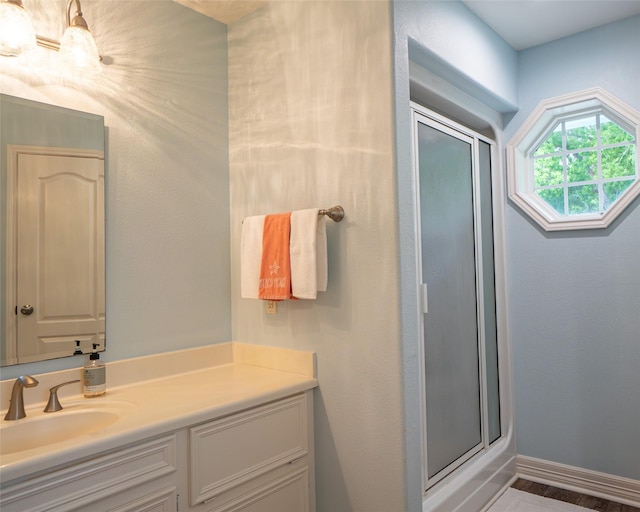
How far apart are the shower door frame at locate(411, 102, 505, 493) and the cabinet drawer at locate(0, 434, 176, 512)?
108 cm

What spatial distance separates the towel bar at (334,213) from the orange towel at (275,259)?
162mm

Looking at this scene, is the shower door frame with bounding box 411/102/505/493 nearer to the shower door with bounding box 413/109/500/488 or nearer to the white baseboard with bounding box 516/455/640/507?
the shower door with bounding box 413/109/500/488

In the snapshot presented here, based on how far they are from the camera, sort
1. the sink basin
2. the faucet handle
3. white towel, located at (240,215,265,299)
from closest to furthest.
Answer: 1. the sink basin
2. the faucet handle
3. white towel, located at (240,215,265,299)

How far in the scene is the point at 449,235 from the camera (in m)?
2.24

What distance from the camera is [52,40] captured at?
1670 millimetres

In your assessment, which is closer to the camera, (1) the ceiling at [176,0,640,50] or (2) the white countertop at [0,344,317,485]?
(2) the white countertop at [0,344,317,485]

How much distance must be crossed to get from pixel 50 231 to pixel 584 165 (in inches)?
104

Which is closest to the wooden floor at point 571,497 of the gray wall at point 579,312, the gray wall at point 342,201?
the gray wall at point 579,312

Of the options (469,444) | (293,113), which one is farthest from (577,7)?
(469,444)

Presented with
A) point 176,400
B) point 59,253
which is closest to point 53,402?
point 176,400

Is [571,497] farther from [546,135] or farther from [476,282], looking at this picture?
[546,135]

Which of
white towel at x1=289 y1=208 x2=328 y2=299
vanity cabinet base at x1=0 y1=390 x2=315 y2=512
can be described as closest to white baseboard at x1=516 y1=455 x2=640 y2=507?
vanity cabinet base at x1=0 y1=390 x2=315 y2=512

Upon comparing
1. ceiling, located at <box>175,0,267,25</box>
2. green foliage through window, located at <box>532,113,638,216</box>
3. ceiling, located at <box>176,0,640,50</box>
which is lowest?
green foliage through window, located at <box>532,113,638,216</box>

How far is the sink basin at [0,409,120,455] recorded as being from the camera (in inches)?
55.7
